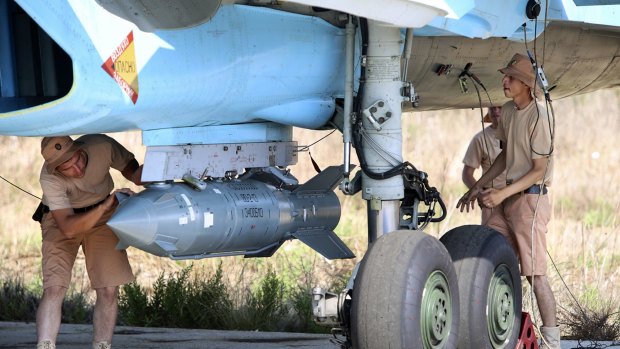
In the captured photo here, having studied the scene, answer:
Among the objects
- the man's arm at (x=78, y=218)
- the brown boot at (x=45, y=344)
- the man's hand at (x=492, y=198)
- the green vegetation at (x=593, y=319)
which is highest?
the man's hand at (x=492, y=198)

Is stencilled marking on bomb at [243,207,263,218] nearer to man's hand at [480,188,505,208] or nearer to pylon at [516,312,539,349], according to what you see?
man's hand at [480,188,505,208]

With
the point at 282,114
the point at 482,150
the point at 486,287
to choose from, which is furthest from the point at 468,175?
the point at 282,114

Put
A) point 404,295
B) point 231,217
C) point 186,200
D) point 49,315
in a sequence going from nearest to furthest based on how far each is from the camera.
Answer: point 404,295
point 186,200
point 231,217
point 49,315

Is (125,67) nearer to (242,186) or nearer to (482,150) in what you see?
(242,186)

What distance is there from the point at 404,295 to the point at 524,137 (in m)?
1.95

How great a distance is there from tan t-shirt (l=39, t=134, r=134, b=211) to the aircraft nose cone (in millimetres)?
1160

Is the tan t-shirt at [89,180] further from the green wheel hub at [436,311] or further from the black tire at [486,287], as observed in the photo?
the green wheel hub at [436,311]

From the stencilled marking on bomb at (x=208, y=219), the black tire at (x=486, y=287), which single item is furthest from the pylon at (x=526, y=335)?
the stencilled marking on bomb at (x=208, y=219)

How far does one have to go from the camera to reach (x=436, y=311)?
24.4ft

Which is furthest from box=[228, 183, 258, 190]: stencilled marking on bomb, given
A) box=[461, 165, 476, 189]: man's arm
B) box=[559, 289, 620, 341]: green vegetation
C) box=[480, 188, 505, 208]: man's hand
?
box=[461, 165, 476, 189]: man's arm

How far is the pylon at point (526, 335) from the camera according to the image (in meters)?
8.34

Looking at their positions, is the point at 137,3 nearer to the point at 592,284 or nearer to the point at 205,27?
the point at 205,27

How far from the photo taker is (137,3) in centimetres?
677

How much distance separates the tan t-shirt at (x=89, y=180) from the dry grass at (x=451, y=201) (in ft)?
11.1
